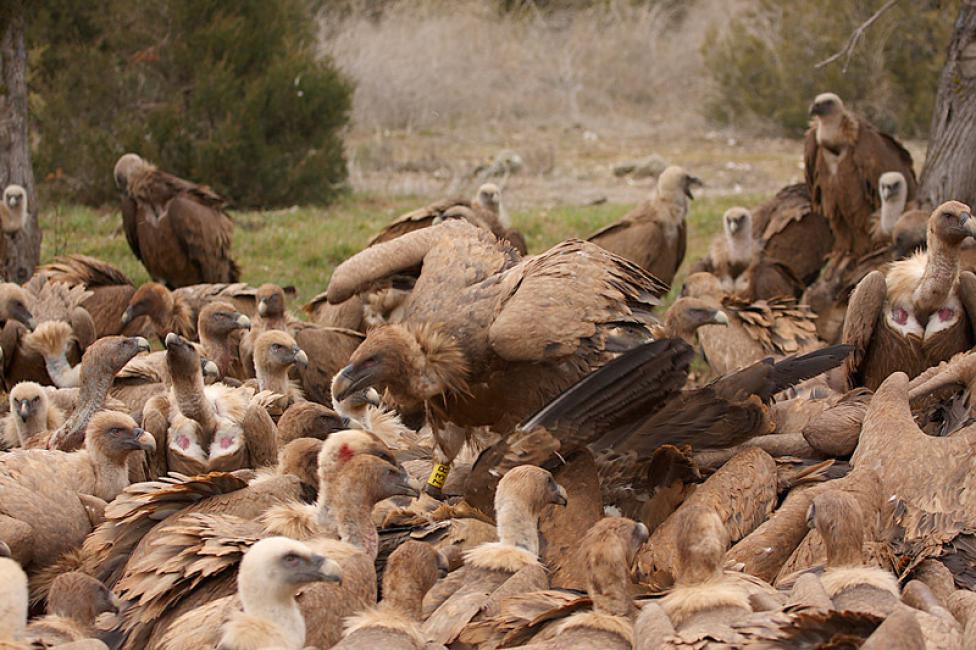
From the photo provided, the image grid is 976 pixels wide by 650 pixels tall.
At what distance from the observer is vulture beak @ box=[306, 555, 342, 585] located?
3824 mm

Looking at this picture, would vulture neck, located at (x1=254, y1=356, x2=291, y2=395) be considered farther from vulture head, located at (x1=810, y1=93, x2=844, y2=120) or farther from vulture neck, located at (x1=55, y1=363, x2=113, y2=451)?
vulture head, located at (x1=810, y1=93, x2=844, y2=120)

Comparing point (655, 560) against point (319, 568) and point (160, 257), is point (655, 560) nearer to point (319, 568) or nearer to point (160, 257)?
point (319, 568)

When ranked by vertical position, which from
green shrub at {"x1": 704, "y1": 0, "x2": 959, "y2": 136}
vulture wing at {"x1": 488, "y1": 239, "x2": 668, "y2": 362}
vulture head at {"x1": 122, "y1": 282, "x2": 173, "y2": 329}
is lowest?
green shrub at {"x1": 704, "y1": 0, "x2": 959, "y2": 136}

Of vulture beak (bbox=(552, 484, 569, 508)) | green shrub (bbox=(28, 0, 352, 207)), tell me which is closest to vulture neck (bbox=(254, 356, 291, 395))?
vulture beak (bbox=(552, 484, 569, 508))

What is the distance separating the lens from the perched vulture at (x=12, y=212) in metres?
9.48

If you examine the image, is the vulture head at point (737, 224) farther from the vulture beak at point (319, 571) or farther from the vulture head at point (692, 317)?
the vulture beak at point (319, 571)

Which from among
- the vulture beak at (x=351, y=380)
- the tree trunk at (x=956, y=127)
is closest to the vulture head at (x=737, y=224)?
the tree trunk at (x=956, y=127)

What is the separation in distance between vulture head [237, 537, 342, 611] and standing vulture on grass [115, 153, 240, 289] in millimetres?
6692

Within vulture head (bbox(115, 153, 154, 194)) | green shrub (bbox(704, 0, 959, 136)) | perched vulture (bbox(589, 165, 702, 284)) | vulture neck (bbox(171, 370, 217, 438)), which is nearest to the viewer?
vulture neck (bbox(171, 370, 217, 438))

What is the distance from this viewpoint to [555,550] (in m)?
4.89

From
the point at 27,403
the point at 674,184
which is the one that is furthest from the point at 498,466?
the point at 674,184

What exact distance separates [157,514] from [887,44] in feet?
63.4

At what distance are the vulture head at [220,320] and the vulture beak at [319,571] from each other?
3.83m

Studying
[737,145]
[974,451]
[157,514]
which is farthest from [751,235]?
[737,145]
